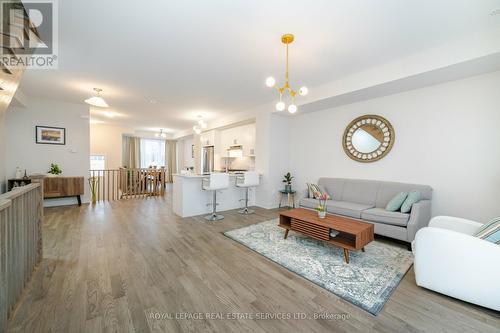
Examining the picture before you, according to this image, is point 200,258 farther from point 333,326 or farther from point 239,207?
point 239,207

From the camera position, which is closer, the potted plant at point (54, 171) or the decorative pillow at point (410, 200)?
the decorative pillow at point (410, 200)

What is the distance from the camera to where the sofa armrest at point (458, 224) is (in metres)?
2.36

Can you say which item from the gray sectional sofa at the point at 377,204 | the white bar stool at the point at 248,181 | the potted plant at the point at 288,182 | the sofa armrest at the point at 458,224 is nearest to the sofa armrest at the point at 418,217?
the gray sectional sofa at the point at 377,204

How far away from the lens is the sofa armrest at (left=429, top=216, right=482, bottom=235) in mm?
2357

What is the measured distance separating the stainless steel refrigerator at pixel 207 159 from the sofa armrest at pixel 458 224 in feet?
22.0

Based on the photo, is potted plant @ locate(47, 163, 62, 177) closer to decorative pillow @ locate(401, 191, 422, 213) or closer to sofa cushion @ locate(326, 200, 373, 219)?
sofa cushion @ locate(326, 200, 373, 219)

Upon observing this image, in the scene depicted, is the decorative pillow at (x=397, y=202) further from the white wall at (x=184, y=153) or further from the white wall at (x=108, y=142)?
the white wall at (x=184, y=153)

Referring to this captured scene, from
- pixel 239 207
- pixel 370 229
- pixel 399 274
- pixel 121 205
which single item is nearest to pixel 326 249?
pixel 370 229

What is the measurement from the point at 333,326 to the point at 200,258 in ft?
5.57

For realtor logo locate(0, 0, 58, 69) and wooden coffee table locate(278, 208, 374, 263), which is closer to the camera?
realtor logo locate(0, 0, 58, 69)

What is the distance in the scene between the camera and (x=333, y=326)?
161 cm

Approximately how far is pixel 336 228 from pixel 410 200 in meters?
1.58

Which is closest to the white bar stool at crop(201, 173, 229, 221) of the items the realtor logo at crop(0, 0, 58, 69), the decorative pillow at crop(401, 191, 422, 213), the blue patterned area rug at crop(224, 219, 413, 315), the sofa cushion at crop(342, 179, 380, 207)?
the blue patterned area rug at crop(224, 219, 413, 315)

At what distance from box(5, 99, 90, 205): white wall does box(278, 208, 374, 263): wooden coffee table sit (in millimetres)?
6030
